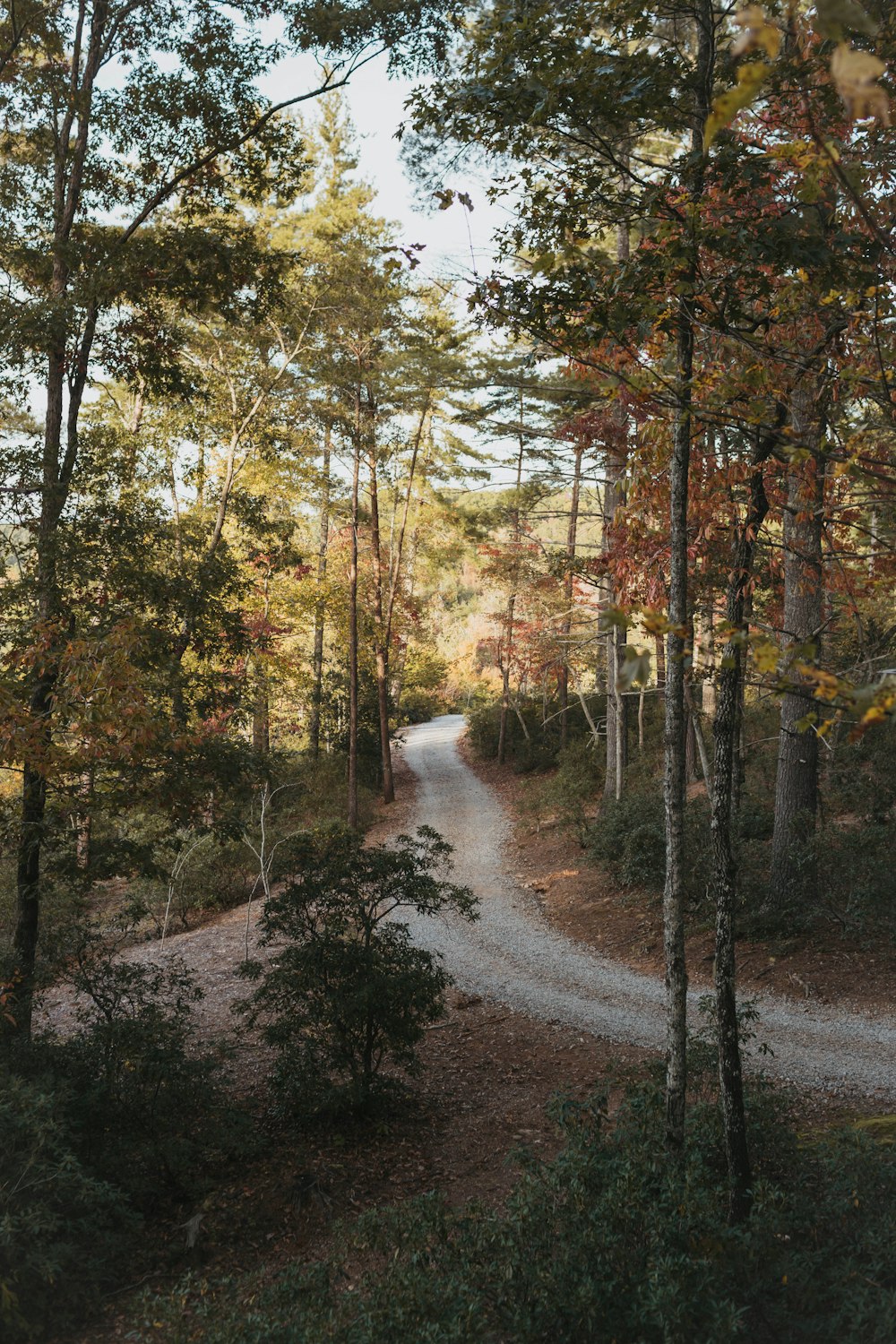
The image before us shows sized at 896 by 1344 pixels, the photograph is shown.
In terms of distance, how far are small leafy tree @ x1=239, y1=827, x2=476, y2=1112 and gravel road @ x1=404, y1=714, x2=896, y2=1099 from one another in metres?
2.57

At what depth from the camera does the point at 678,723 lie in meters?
4.54

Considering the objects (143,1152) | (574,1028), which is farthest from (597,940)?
(143,1152)

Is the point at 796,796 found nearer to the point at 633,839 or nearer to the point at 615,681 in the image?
the point at 633,839

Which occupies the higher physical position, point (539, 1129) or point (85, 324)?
point (85, 324)

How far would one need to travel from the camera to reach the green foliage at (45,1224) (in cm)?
428

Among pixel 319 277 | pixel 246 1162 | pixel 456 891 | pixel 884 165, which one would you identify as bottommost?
pixel 246 1162

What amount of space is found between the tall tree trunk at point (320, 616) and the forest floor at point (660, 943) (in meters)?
6.83

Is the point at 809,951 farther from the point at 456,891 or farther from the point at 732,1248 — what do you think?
the point at 732,1248

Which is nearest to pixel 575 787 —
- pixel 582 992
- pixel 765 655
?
pixel 582 992

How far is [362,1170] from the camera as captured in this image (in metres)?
6.16

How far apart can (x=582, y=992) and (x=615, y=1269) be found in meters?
6.38

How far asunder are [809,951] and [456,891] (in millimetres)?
4421

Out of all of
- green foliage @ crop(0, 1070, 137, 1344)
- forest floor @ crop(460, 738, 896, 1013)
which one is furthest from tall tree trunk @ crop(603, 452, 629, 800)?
green foliage @ crop(0, 1070, 137, 1344)

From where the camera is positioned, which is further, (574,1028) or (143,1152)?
(574,1028)
